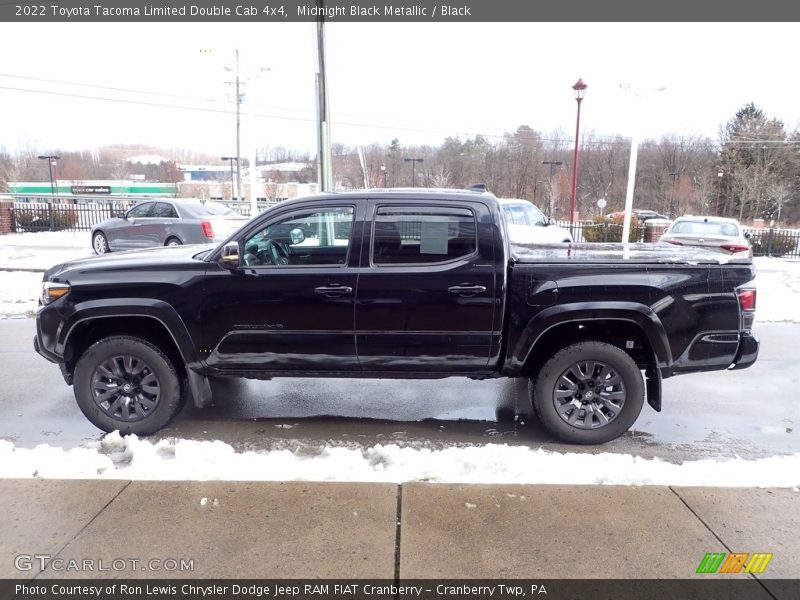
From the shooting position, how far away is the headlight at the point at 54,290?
4.30 meters

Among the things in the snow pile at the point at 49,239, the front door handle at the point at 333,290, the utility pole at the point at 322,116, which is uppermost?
the utility pole at the point at 322,116

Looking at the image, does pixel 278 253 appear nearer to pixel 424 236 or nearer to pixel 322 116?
pixel 424 236

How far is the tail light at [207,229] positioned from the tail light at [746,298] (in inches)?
485

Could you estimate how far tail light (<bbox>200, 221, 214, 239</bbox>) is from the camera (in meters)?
13.9

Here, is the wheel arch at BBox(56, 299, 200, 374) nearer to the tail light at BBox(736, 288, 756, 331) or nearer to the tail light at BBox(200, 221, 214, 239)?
the tail light at BBox(736, 288, 756, 331)

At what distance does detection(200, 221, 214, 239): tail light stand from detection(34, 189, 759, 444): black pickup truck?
386 inches

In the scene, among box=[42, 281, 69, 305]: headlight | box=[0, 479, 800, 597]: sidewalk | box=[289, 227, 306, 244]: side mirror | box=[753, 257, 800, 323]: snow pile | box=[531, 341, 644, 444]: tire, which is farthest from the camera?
box=[753, 257, 800, 323]: snow pile

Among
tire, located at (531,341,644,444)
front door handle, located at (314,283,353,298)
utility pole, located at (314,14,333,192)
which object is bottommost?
tire, located at (531,341,644,444)

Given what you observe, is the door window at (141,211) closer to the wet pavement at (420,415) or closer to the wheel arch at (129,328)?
the wet pavement at (420,415)

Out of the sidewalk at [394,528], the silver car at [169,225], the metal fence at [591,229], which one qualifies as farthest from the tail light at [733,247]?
the silver car at [169,225]

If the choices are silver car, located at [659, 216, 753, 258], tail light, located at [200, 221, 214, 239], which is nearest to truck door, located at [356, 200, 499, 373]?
silver car, located at [659, 216, 753, 258]

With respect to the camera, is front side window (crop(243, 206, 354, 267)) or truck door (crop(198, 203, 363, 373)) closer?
truck door (crop(198, 203, 363, 373))
